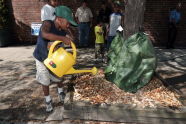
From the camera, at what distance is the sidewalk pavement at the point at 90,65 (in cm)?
410

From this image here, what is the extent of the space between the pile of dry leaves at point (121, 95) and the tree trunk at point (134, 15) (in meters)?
1.14

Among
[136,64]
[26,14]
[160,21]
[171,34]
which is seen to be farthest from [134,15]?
[26,14]

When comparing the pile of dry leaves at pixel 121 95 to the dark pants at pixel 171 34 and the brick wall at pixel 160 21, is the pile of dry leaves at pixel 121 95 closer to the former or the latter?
the dark pants at pixel 171 34

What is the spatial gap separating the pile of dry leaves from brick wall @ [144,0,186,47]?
553 centimetres

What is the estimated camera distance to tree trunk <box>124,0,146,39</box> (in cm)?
494

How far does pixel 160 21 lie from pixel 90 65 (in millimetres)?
4326

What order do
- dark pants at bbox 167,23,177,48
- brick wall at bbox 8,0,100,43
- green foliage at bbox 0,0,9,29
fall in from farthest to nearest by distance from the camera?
brick wall at bbox 8,0,100,43
green foliage at bbox 0,0,9,29
dark pants at bbox 167,23,177,48

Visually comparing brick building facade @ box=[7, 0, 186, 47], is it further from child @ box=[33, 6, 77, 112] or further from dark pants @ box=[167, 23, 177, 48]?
child @ box=[33, 6, 77, 112]

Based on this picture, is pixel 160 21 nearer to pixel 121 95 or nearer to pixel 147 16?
pixel 147 16

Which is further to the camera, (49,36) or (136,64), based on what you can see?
(136,64)

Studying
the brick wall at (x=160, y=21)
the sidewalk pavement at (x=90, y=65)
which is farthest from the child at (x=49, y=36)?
the brick wall at (x=160, y=21)

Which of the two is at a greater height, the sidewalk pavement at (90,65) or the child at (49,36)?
the child at (49,36)

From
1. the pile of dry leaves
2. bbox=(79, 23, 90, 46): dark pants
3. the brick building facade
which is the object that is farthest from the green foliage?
the pile of dry leaves

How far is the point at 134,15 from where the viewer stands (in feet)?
16.4
